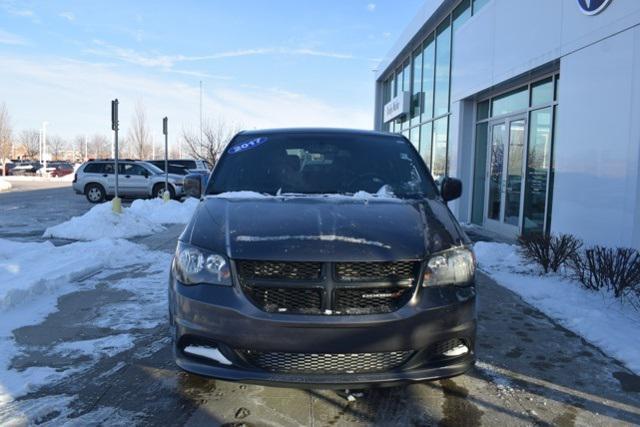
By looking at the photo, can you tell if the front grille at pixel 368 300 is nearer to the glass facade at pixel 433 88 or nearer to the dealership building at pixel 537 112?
the dealership building at pixel 537 112

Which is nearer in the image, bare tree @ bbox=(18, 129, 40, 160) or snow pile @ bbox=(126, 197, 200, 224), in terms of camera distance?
snow pile @ bbox=(126, 197, 200, 224)

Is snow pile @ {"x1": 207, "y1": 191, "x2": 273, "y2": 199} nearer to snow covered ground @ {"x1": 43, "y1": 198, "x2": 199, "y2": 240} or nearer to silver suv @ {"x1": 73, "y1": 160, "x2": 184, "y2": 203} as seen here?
snow covered ground @ {"x1": 43, "y1": 198, "x2": 199, "y2": 240}

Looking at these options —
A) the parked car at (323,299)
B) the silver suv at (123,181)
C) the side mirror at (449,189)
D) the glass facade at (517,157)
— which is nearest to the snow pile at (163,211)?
the silver suv at (123,181)

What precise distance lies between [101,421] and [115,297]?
113 inches

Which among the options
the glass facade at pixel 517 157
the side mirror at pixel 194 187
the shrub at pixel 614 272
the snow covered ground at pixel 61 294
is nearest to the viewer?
the snow covered ground at pixel 61 294

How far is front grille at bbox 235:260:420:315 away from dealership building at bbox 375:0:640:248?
4688 mm

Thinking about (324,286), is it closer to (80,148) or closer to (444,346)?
(444,346)

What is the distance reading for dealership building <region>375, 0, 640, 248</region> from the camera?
21.7ft

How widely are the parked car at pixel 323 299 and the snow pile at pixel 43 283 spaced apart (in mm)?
1315

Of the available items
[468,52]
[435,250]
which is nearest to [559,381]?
[435,250]

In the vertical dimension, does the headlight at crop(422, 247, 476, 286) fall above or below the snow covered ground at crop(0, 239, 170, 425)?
above

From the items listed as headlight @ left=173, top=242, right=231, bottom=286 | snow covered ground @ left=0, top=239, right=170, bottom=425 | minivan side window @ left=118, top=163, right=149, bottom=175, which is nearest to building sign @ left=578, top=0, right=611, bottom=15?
headlight @ left=173, top=242, right=231, bottom=286

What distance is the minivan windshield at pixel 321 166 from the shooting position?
421 centimetres

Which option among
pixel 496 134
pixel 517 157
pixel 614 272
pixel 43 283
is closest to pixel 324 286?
→ pixel 614 272
